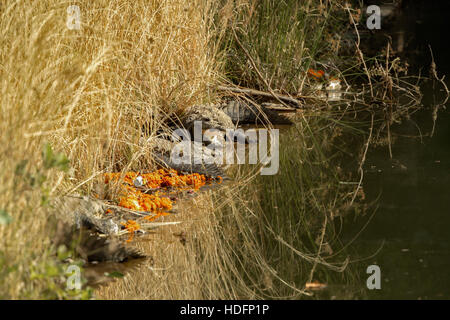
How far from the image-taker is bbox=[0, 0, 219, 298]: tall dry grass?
2.80 metres

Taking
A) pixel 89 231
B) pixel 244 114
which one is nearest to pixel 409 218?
pixel 89 231

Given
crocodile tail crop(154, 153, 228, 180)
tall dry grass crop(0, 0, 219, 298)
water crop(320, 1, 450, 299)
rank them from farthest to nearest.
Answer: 1. crocodile tail crop(154, 153, 228, 180)
2. water crop(320, 1, 450, 299)
3. tall dry grass crop(0, 0, 219, 298)

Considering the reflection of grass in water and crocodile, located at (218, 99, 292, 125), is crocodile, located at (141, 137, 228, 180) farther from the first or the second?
crocodile, located at (218, 99, 292, 125)

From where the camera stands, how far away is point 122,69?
14.4ft

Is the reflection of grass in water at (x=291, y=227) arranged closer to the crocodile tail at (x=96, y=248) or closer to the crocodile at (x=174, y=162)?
the crocodile at (x=174, y=162)

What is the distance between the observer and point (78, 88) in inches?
154

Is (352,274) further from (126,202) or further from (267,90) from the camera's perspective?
(267,90)

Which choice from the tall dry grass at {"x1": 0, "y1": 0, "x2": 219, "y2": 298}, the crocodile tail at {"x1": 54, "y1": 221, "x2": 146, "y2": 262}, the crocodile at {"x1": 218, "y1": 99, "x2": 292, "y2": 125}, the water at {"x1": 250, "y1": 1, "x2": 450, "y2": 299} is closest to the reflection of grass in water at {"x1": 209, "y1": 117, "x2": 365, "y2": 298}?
the water at {"x1": 250, "y1": 1, "x2": 450, "y2": 299}

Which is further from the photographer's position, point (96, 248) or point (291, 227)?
point (291, 227)

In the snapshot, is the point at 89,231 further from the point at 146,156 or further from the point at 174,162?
the point at 174,162

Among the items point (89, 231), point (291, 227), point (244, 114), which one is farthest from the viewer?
point (244, 114)
